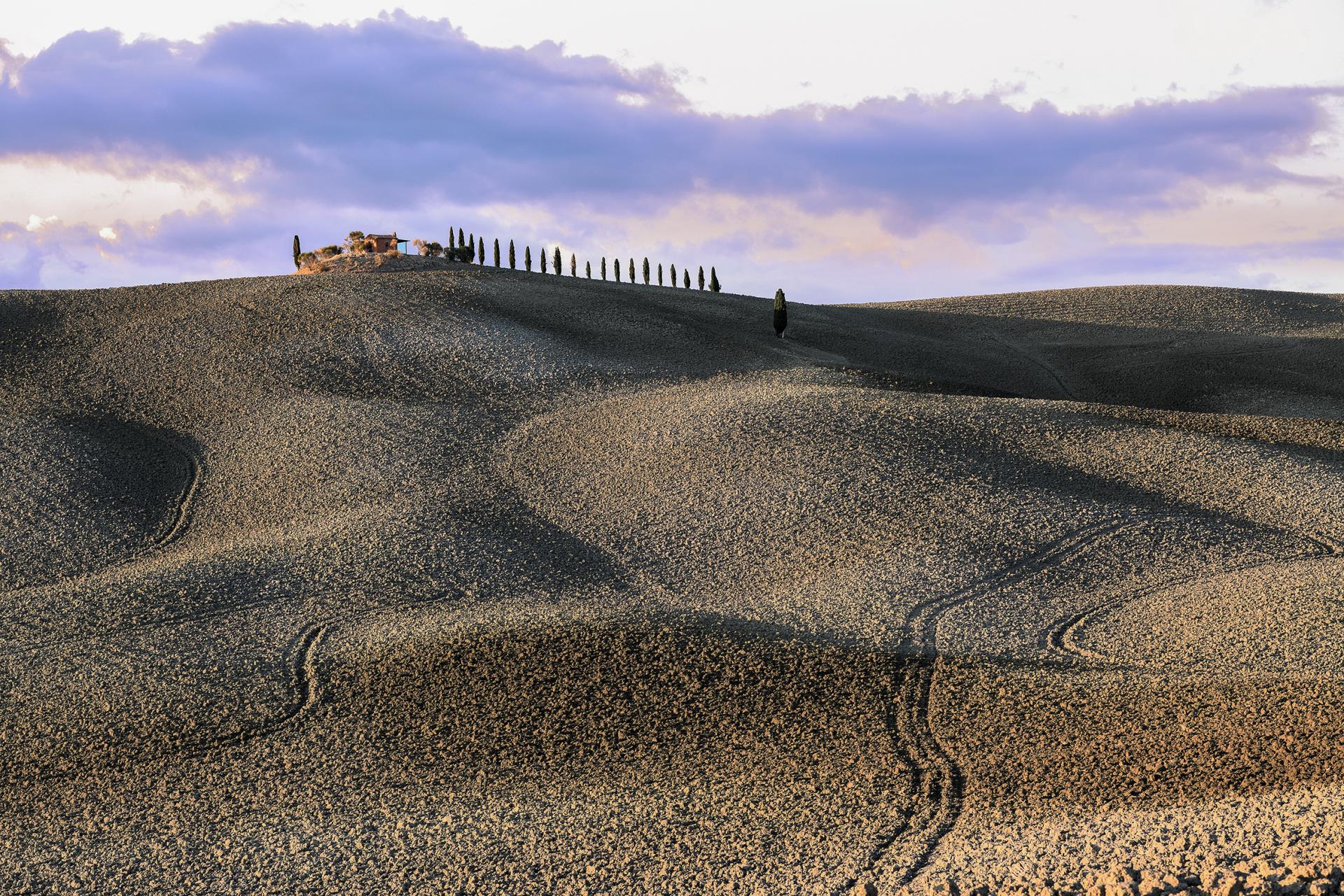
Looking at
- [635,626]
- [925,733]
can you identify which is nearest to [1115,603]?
[925,733]

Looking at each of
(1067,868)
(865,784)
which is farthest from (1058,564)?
(1067,868)

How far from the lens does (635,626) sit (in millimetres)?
12438

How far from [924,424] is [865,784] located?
11.4 meters

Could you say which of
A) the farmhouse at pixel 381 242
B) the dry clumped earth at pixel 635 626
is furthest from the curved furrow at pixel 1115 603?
the farmhouse at pixel 381 242

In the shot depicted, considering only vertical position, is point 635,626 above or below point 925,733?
above

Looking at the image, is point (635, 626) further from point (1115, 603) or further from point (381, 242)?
point (381, 242)

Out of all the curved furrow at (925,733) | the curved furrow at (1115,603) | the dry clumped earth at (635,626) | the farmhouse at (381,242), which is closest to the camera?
the curved furrow at (925,733)

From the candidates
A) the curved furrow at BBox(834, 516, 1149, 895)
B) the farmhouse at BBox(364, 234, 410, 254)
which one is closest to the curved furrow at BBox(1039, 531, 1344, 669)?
the curved furrow at BBox(834, 516, 1149, 895)

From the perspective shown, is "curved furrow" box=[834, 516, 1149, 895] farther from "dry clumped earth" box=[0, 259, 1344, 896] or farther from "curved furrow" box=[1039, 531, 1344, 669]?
"curved furrow" box=[1039, 531, 1344, 669]

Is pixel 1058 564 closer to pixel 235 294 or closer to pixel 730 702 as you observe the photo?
pixel 730 702

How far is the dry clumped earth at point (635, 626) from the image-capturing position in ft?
28.1

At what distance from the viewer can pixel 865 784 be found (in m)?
9.33

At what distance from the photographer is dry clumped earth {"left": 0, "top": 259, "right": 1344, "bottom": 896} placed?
858 cm

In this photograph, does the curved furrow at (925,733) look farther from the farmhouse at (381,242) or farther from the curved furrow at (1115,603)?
the farmhouse at (381,242)
